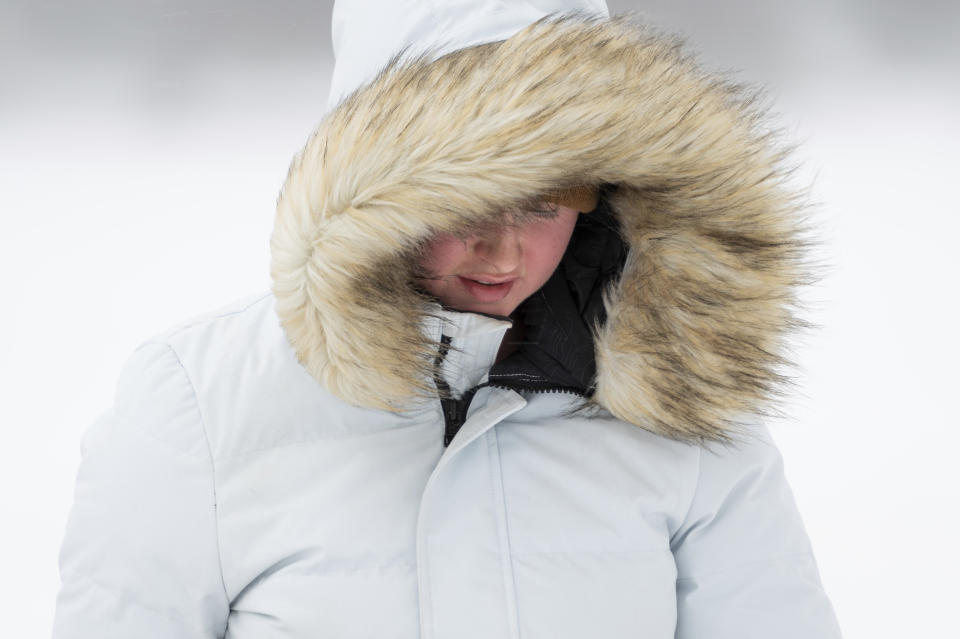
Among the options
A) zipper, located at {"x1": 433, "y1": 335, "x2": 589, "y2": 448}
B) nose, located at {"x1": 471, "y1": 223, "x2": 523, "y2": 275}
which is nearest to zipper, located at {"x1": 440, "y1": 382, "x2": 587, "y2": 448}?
zipper, located at {"x1": 433, "y1": 335, "x2": 589, "y2": 448}

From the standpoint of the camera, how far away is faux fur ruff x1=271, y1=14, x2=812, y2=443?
0.66 m

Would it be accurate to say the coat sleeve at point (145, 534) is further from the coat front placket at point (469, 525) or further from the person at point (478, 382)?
Result: the coat front placket at point (469, 525)

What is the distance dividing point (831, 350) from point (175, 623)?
1.38m

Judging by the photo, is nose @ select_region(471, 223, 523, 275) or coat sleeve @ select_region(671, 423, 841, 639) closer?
nose @ select_region(471, 223, 523, 275)

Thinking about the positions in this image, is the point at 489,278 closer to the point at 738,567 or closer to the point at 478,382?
the point at 478,382

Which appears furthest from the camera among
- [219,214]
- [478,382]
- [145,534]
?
[219,214]

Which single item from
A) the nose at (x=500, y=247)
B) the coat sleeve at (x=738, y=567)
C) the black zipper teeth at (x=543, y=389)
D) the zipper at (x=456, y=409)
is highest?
the nose at (x=500, y=247)

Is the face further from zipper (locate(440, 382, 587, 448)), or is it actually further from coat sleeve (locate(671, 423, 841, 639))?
coat sleeve (locate(671, 423, 841, 639))

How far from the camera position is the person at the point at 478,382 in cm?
68

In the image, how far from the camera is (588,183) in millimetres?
732

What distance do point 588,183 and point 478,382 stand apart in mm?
195

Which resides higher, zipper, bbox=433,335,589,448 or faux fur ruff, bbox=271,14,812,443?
faux fur ruff, bbox=271,14,812,443

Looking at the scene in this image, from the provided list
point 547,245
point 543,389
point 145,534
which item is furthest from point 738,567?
point 145,534

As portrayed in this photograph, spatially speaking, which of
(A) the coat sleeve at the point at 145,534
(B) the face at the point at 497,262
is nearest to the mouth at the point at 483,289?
(B) the face at the point at 497,262
